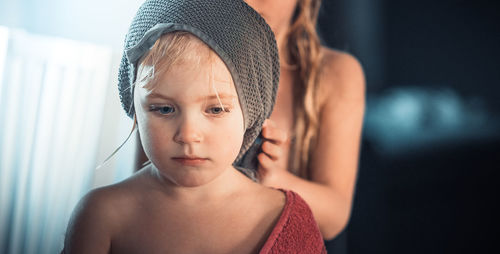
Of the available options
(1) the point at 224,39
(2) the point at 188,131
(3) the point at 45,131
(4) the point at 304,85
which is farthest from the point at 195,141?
(4) the point at 304,85

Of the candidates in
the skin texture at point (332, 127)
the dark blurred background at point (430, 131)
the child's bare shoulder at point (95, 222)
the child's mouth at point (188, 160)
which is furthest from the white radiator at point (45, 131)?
the dark blurred background at point (430, 131)

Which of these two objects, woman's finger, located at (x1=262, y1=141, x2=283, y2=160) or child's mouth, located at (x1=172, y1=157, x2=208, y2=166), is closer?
child's mouth, located at (x1=172, y1=157, x2=208, y2=166)

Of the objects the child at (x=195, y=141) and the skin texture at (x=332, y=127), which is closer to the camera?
the child at (x=195, y=141)

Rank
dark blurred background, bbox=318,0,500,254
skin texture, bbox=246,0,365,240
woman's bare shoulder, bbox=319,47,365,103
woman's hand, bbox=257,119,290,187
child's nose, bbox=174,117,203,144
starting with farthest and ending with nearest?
dark blurred background, bbox=318,0,500,254
woman's bare shoulder, bbox=319,47,365,103
skin texture, bbox=246,0,365,240
woman's hand, bbox=257,119,290,187
child's nose, bbox=174,117,203,144

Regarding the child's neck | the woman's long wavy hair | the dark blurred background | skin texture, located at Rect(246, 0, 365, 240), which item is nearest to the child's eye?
the child's neck

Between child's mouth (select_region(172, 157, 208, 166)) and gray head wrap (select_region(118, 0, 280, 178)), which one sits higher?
gray head wrap (select_region(118, 0, 280, 178))

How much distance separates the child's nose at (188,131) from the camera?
45cm

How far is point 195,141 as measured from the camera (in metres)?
0.46

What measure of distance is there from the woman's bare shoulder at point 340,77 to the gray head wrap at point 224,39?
46cm

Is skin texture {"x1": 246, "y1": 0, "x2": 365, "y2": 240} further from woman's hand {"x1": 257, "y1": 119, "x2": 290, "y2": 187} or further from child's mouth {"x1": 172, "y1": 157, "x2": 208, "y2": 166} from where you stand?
child's mouth {"x1": 172, "y1": 157, "x2": 208, "y2": 166}

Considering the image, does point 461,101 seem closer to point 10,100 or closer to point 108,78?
point 108,78

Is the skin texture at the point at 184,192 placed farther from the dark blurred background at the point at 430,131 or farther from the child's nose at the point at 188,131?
the dark blurred background at the point at 430,131

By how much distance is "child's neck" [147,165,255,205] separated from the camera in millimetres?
528

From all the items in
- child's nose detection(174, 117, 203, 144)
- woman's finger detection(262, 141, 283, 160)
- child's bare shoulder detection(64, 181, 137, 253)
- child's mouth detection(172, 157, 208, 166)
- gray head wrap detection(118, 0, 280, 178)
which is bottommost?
child's bare shoulder detection(64, 181, 137, 253)
